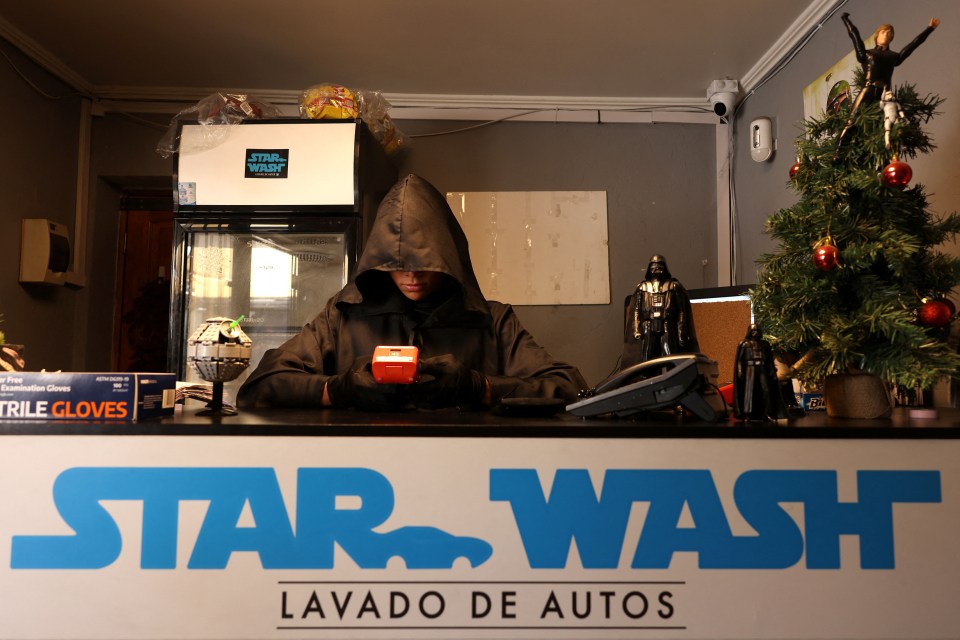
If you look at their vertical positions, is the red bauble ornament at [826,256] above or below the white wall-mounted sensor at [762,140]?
below

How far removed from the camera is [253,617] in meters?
1.13

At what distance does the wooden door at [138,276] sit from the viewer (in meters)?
4.01

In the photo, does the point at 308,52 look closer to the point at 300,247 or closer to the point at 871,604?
the point at 300,247

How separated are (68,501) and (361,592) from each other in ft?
1.68

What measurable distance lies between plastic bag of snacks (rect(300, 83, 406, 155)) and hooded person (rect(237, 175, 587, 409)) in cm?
117

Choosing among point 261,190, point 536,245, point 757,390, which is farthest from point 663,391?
point 536,245

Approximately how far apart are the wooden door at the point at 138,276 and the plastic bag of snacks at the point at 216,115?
0.91 meters

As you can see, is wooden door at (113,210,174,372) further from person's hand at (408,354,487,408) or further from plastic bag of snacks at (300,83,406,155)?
person's hand at (408,354,487,408)

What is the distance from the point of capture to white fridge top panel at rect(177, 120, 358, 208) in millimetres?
3154

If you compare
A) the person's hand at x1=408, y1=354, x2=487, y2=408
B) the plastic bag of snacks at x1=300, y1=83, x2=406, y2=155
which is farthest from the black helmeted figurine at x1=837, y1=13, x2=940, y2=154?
the plastic bag of snacks at x1=300, y1=83, x2=406, y2=155

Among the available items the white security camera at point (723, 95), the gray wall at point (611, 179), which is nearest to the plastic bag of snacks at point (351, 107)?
the gray wall at point (611, 179)

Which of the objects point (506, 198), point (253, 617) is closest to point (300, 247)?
point (506, 198)

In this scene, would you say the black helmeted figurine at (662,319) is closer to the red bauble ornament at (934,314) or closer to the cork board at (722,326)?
the red bauble ornament at (934,314)

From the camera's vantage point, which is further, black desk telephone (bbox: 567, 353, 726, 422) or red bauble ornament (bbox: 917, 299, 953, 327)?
red bauble ornament (bbox: 917, 299, 953, 327)
